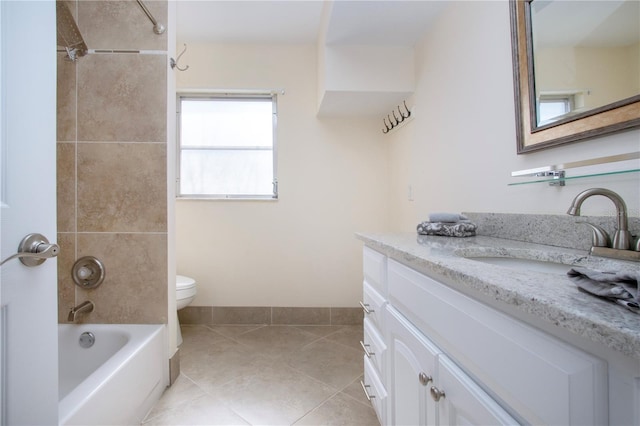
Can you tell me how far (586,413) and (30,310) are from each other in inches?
41.2

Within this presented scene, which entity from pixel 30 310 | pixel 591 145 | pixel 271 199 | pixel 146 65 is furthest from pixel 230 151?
pixel 591 145

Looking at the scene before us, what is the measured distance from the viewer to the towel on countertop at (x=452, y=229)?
1.22m

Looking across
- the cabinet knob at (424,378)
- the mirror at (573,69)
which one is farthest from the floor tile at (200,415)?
the mirror at (573,69)

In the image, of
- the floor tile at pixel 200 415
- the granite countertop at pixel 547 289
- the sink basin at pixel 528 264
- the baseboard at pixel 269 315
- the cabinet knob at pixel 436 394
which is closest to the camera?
the granite countertop at pixel 547 289

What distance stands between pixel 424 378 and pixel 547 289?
44cm

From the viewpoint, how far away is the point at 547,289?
475 mm

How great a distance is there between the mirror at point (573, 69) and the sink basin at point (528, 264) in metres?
0.42

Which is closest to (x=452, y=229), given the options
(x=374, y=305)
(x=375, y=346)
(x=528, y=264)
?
(x=528, y=264)

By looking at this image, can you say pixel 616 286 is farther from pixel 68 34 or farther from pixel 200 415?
pixel 68 34

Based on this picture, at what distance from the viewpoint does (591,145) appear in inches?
36.4

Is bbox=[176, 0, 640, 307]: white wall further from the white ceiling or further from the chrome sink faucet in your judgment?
the chrome sink faucet

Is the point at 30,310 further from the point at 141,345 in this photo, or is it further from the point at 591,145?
the point at 591,145

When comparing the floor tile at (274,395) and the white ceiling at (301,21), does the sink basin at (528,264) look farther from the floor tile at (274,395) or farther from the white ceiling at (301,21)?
the white ceiling at (301,21)

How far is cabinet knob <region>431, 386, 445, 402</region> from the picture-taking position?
708 mm
